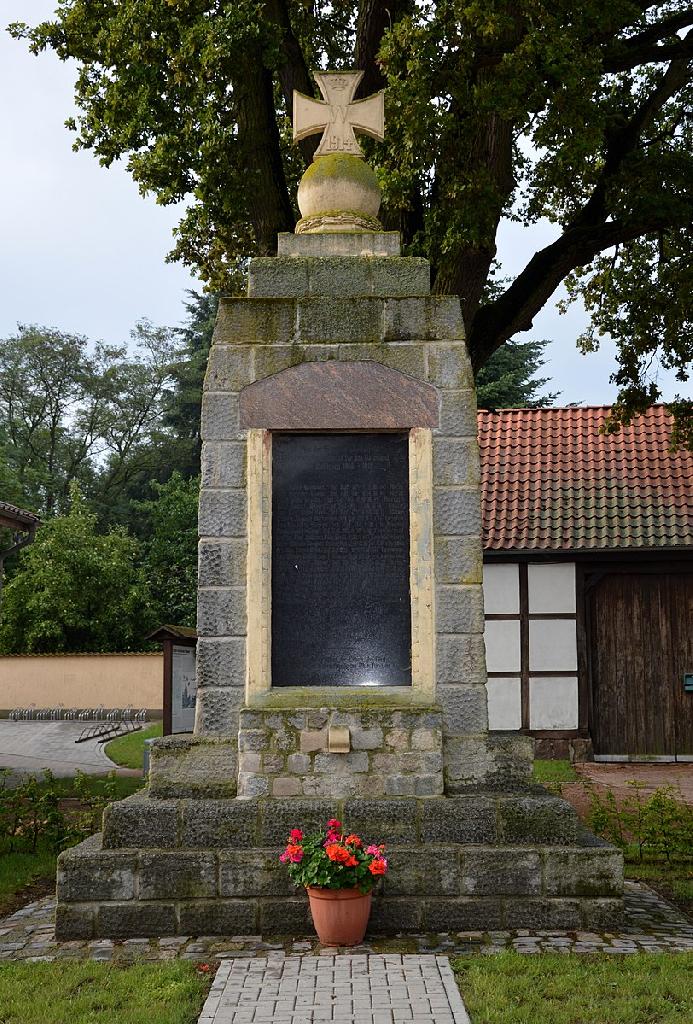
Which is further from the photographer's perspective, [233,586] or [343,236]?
[343,236]

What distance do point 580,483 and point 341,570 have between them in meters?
11.4

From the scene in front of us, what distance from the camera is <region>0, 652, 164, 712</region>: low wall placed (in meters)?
28.0

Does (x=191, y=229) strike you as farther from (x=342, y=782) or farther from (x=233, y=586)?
(x=342, y=782)

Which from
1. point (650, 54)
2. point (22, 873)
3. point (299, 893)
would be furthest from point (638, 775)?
point (299, 893)

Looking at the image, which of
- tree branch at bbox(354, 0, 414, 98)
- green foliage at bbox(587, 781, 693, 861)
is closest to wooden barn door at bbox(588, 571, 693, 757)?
green foliage at bbox(587, 781, 693, 861)

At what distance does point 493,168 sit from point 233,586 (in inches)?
266

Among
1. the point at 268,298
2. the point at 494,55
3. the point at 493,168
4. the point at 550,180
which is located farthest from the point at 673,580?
the point at 268,298

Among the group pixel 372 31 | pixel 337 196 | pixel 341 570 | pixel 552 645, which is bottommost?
pixel 552 645

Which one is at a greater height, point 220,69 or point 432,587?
point 220,69

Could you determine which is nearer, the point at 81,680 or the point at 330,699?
the point at 330,699

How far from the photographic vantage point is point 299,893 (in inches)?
233

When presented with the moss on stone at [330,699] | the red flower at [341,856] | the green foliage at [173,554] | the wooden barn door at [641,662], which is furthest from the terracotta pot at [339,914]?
the green foliage at [173,554]

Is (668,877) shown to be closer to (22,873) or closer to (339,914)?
(339,914)

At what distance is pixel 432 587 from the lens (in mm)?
6496
